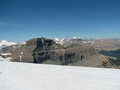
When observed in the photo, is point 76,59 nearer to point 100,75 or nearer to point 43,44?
point 43,44

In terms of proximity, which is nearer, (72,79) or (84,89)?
(84,89)

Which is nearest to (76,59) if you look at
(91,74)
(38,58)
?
(38,58)

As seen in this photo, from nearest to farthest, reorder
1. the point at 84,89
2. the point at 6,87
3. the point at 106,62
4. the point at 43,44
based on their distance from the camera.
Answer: the point at 84,89 → the point at 6,87 → the point at 106,62 → the point at 43,44

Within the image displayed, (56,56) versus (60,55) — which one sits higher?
(60,55)

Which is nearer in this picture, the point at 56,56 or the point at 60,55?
the point at 56,56

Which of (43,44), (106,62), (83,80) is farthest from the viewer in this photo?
(43,44)

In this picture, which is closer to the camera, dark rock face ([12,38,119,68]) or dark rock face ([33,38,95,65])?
dark rock face ([12,38,119,68])

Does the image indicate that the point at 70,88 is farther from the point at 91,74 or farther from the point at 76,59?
the point at 76,59

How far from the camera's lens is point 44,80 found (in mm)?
3023

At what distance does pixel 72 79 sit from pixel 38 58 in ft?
452

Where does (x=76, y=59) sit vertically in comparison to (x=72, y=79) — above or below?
below

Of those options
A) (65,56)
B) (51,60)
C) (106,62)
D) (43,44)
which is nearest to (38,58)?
(51,60)

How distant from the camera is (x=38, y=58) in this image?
138750 mm

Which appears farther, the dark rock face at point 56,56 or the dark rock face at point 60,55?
the dark rock face at point 60,55
